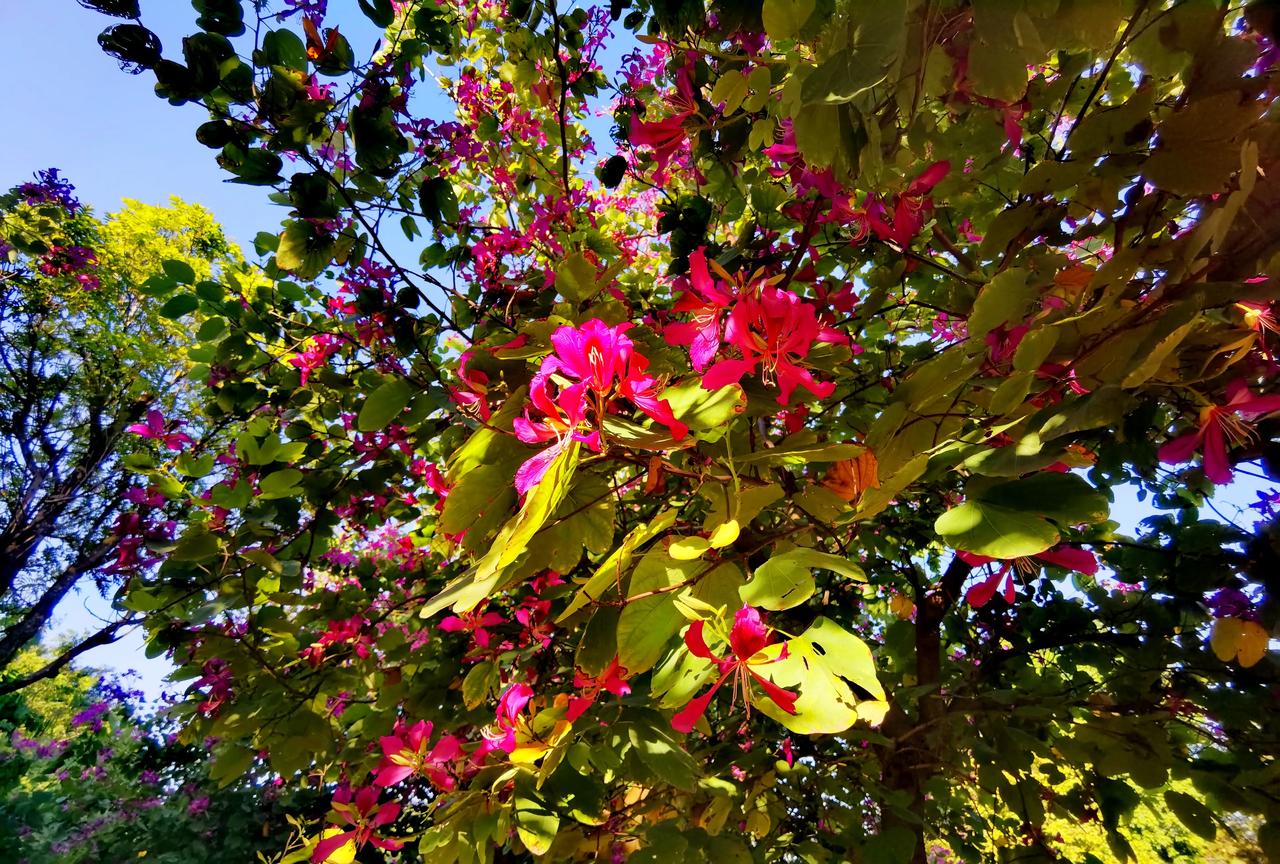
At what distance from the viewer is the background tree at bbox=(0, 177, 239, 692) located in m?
7.21

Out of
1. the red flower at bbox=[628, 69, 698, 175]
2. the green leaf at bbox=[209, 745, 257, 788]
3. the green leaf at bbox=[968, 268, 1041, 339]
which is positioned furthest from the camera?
the green leaf at bbox=[209, 745, 257, 788]

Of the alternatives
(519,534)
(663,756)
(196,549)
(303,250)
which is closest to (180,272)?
(303,250)

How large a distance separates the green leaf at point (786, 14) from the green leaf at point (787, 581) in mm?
626

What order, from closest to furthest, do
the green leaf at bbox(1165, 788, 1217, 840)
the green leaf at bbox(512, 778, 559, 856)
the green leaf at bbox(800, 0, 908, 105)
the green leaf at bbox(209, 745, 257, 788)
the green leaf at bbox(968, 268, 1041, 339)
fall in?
the green leaf at bbox(800, 0, 908, 105) < the green leaf at bbox(968, 268, 1041, 339) < the green leaf at bbox(512, 778, 559, 856) < the green leaf at bbox(1165, 788, 1217, 840) < the green leaf at bbox(209, 745, 257, 788)

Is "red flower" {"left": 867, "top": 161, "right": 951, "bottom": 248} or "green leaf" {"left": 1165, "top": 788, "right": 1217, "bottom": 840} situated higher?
"red flower" {"left": 867, "top": 161, "right": 951, "bottom": 248}

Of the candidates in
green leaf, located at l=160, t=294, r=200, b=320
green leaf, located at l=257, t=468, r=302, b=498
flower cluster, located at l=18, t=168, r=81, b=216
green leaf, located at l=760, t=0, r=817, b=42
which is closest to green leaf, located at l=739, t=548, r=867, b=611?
green leaf, located at l=760, t=0, r=817, b=42

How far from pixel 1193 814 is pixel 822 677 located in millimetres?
1420

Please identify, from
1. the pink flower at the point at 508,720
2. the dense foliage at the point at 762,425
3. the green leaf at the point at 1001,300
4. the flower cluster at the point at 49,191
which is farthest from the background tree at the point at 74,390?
the green leaf at the point at 1001,300

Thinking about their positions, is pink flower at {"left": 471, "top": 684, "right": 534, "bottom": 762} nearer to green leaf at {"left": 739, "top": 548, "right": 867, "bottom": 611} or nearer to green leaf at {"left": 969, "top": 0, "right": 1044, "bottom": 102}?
green leaf at {"left": 739, "top": 548, "right": 867, "bottom": 611}

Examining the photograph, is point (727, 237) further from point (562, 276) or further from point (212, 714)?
point (212, 714)

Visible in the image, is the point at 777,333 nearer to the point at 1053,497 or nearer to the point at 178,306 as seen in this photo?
the point at 1053,497

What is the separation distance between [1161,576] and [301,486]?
246 centimetres

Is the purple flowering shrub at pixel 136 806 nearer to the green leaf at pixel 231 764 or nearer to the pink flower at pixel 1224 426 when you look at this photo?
the green leaf at pixel 231 764

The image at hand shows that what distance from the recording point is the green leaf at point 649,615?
0.69 meters
